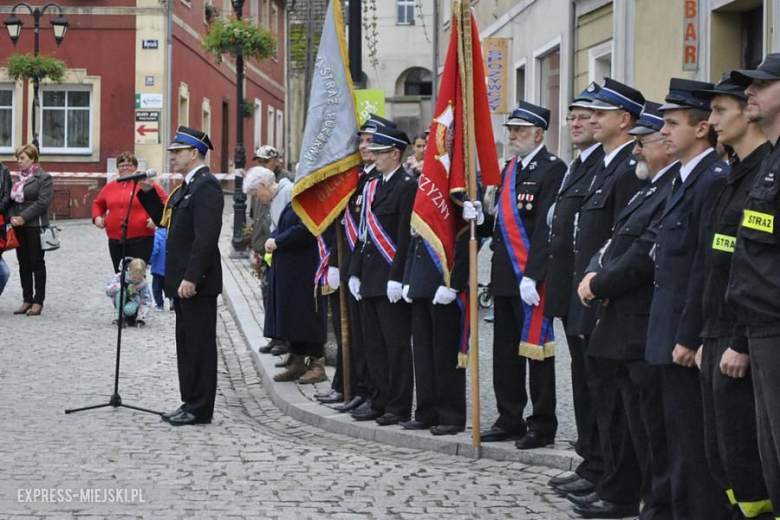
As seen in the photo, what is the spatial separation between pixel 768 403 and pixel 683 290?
3.45 ft

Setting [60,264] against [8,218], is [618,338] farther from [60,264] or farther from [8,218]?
[60,264]

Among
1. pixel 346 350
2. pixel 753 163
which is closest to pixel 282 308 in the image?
pixel 346 350

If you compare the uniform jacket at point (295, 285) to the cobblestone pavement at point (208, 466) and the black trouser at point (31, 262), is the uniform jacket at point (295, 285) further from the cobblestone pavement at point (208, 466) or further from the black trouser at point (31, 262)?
the black trouser at point (31, 262)

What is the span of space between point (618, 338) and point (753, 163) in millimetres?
1405

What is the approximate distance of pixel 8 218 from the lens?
16266 millimetres

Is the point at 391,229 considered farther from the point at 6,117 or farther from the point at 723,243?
the point at 6,117

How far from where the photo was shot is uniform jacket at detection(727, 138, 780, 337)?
4.72 meters

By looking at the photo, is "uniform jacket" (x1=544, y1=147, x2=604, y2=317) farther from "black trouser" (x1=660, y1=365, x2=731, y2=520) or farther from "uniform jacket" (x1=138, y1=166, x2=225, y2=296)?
"uniform jacket" (x1=138, y1=166, x2=225, y2=296)

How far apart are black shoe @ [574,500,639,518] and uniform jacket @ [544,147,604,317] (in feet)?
3.69

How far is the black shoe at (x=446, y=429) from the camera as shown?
8.59 m

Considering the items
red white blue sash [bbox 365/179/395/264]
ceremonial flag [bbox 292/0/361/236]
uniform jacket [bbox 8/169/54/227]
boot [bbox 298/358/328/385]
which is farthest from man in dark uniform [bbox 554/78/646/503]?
uniform jacket [bbox 8/169/54/227]

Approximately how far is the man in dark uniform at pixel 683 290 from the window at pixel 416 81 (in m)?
56.8

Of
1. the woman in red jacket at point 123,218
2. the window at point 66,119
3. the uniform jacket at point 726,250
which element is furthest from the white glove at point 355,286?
the window at point 66,119

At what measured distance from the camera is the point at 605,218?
22.5 ft
